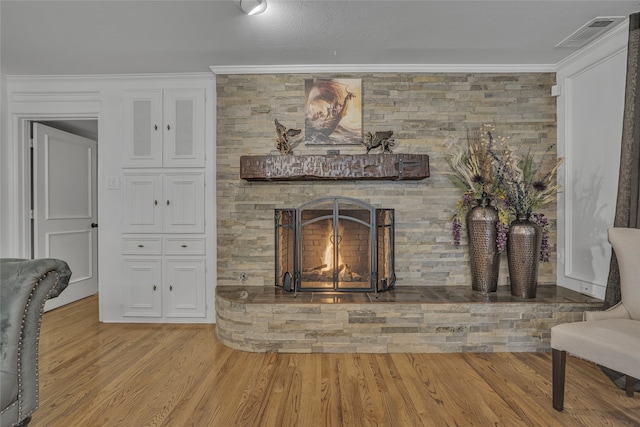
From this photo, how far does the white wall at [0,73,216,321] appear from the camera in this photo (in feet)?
11.2

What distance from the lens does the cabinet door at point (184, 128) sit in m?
3.40

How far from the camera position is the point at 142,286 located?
3.44 metres

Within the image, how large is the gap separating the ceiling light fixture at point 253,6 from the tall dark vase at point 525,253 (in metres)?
2.37

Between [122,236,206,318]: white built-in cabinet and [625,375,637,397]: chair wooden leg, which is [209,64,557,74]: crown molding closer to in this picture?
[122,236,206,318]: white built-in cabinet

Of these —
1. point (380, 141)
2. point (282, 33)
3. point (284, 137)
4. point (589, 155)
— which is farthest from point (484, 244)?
point (282, 33)

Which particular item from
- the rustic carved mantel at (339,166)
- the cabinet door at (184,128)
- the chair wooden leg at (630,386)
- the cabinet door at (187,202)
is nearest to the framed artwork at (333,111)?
the rustic carved mantel at (339,166)

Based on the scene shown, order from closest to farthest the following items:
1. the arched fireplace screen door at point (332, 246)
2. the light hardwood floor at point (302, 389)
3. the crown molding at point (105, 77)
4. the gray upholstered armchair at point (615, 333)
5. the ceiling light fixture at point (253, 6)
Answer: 1. the gray upholstered armchair at point (615, 333)
2. the light hardwood floor at point (302, 389)
3. the ceiling light fixture at point (253, 6)
4. the arched fireplace screen door at point (332, 246)
5. the crown molding at point (105, 77)

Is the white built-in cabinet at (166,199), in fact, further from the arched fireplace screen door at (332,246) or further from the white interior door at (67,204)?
the white interior door at (67,204)

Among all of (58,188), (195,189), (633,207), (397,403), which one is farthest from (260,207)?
(633,207)

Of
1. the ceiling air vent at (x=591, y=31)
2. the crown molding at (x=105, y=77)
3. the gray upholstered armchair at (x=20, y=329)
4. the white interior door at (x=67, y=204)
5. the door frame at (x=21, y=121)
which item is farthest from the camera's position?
the white interior door at (x=67, y=204)

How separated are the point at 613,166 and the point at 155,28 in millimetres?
3454

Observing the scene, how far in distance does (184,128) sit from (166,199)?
690 millimetres

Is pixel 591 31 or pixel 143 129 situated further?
pixel 143 129

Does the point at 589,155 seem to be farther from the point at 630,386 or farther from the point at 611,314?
the point at 630,386
